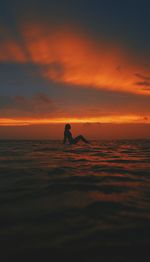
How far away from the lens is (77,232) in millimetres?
4141

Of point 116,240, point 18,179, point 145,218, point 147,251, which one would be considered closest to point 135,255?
point 147,251

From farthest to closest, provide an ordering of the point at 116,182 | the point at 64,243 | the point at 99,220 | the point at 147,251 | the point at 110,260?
1. the point at 116,182
2. the point at 99,220
3. the point at 64,243
4. the point at 147,251
5. the point at 110,260

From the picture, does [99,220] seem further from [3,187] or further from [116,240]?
[3,187]

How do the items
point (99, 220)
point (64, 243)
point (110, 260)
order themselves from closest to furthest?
point (110, 260), point (64, 243), point (99, 220)

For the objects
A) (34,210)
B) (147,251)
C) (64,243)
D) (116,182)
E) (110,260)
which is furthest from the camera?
(116,182)

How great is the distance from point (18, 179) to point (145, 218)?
522cm

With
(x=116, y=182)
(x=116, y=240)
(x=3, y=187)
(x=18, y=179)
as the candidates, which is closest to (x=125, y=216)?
(x=116, y=240)

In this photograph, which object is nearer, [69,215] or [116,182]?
[69,215]

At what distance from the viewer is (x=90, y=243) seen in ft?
12.4

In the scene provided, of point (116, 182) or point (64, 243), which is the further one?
point (116, 182)

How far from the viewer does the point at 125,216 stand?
4.96 m

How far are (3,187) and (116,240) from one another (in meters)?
4.58

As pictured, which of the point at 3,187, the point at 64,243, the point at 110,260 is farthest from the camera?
the point at 3,187

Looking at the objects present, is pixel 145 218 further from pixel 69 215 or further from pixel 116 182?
pixel 116 182
